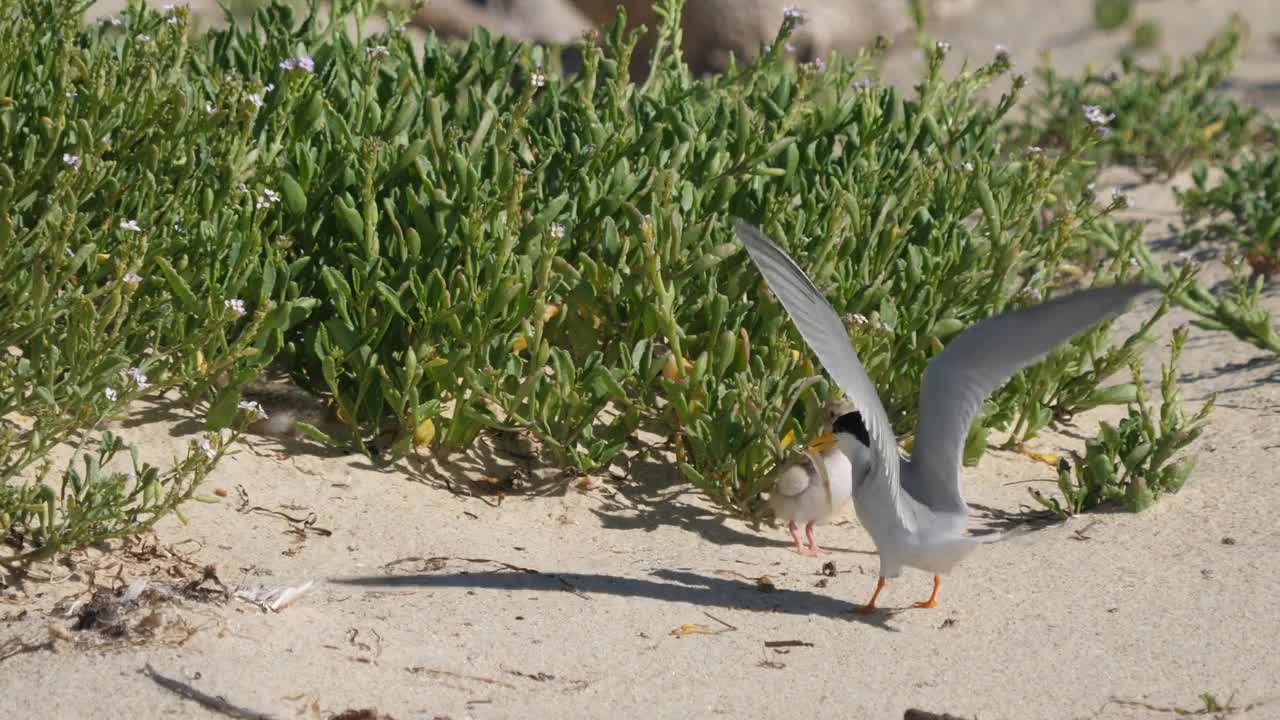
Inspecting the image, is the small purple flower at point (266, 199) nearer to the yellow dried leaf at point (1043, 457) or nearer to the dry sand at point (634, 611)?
the dry sand at point (634, 611)

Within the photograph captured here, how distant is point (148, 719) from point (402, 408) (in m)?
1.43

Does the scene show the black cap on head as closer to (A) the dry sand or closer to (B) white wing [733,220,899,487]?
(B) white wing [733,220,899,487]

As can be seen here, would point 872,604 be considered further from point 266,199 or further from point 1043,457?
point 266,199

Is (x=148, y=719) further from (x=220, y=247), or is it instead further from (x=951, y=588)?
(x=951, y=588)

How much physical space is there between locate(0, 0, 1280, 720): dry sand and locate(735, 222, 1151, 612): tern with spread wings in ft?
0.98

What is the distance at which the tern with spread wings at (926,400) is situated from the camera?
3.62m

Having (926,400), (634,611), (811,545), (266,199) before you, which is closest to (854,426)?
(926,400)

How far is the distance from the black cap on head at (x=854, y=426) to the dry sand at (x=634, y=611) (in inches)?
18.3

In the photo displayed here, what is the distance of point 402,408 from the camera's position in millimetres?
4625

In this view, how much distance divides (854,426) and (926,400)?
0.35 metres

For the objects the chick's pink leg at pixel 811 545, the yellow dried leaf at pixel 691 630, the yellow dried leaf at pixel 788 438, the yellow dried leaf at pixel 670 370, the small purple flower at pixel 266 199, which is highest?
the small purple flower at pixel 266 199

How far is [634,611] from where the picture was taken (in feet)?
13.5

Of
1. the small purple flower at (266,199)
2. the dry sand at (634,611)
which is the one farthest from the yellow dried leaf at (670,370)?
the small purple flower at (266,199)

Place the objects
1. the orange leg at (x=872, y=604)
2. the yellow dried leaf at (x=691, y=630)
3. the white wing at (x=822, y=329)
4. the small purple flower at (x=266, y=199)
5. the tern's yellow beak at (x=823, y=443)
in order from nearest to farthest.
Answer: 1. the white wing at (x=822, y=329)
2. the yellow dried leaf at (x=691, y=630)
3. the orange leg at (x=872, y=604)
4. the small purple flower at (x=266, y=199)
5. the tern's yellow beak at (x=823, y=443)
